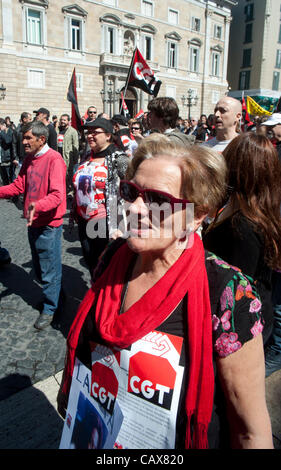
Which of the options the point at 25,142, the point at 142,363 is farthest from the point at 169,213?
the point at 25,142

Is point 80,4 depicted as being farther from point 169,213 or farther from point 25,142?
point 169,213

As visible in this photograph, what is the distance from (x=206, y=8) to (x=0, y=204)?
33.8 metres

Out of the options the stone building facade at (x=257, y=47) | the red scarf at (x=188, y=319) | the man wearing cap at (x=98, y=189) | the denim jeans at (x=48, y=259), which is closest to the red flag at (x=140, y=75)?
the man wearing cap at (x=98, y=189)

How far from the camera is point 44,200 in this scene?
294 centimetres

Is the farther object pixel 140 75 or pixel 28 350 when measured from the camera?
pixel 140 75

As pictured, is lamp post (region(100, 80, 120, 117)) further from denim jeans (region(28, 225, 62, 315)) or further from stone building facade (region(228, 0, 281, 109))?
denim jeans (region(28, 225, 62, 315))

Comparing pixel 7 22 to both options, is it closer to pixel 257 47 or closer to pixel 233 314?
pixel 233 314

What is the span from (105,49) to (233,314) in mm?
29848

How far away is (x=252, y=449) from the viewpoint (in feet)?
3.48

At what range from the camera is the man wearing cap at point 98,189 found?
3031mm

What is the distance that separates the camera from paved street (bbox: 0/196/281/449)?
212 centimetres

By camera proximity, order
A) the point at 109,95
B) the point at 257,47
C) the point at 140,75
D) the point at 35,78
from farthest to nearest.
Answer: the point at 257,47
the point at 109,95
the point at 35,78
the point at 140,75

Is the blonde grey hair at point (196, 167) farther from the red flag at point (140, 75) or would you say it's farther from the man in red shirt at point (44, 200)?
the red flag at point (140, 75)

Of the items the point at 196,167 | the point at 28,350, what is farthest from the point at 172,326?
the point at 28,350
